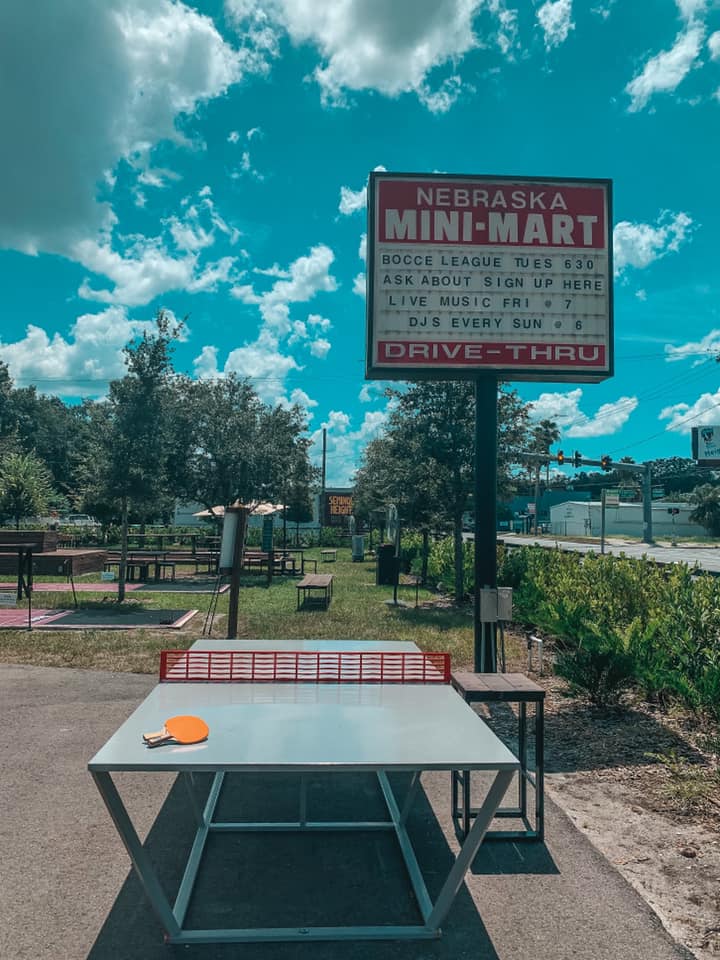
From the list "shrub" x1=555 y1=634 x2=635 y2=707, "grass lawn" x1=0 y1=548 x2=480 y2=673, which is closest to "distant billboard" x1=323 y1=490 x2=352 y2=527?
"grass lawn" x1=0 y1=548 x2=480 y2=673

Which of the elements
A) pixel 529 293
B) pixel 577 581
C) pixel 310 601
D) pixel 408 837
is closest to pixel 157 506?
pixel 310 601

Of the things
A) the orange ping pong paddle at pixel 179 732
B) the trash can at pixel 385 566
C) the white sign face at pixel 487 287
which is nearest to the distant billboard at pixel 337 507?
the trash can at pixel 385 566

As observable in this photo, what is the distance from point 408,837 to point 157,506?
42.5 feet

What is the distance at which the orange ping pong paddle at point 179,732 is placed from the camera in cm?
311

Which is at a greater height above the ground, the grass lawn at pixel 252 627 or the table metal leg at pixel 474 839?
the table metal leg at pixel 474 839

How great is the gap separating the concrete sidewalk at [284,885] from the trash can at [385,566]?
14.5 meters

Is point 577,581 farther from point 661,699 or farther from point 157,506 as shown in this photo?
point 157,506

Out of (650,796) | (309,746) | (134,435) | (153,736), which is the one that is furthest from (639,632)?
(134,435)

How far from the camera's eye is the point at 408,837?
450cm

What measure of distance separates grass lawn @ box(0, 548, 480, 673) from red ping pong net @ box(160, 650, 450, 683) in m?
4.83

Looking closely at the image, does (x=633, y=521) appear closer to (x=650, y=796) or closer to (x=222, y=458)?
(x=222, y=458)

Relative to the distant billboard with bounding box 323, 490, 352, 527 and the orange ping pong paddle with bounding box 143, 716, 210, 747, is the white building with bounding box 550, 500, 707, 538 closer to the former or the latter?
the distant billboard with bounding box 323, 490, 352, 527

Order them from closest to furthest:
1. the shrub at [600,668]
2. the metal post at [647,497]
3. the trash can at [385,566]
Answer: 1. the shrub at [600,668]
2. the trash can at [385,566]
3. the metal post at [647,497]

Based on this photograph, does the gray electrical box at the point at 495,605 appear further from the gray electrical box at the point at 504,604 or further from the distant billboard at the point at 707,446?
the distant billboard at the point at 707,446
